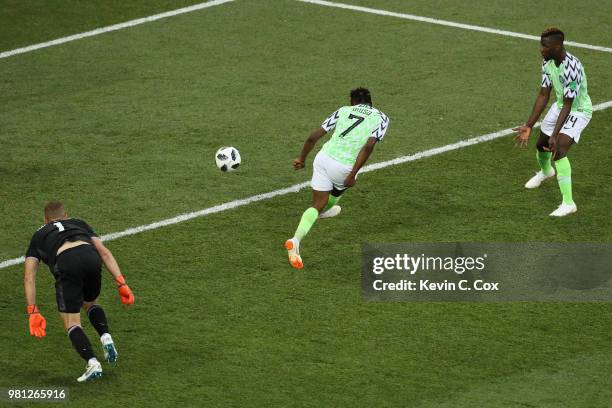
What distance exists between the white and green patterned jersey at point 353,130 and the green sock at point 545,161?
2879 mm

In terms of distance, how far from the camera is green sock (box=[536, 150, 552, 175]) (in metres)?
17.3

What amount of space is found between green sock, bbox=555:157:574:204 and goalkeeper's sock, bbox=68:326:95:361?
6.61m

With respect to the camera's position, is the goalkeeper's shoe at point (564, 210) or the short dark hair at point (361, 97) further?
the goalkeeper's shoe at point (564, 210)

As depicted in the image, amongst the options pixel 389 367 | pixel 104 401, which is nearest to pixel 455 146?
pixel 389 367

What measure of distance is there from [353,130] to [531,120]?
2.49 metres

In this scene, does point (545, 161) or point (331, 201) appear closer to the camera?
point (331, 201)

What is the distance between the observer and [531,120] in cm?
1644

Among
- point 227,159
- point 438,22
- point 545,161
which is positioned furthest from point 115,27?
point 545,161

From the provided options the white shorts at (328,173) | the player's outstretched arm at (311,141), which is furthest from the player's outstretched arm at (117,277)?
the white shorts at (328,173)

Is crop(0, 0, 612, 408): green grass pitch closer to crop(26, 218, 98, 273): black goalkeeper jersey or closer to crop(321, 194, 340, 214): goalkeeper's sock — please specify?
crop(321, 194, 340, 214): goalkeeper's sock

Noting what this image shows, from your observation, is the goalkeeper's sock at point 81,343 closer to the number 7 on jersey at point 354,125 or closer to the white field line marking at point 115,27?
the number 7 on jersey at point 354,125

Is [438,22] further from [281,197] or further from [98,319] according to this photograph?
[98,319]

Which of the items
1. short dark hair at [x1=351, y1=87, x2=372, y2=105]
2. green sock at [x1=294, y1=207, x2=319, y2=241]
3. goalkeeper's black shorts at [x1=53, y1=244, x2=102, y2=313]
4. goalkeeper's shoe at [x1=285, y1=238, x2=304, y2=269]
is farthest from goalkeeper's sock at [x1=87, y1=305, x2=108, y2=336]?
short dark hair at [x1=351, y1=87, x2=372, y2=105]

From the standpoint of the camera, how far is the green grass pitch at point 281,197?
12.9 metres
